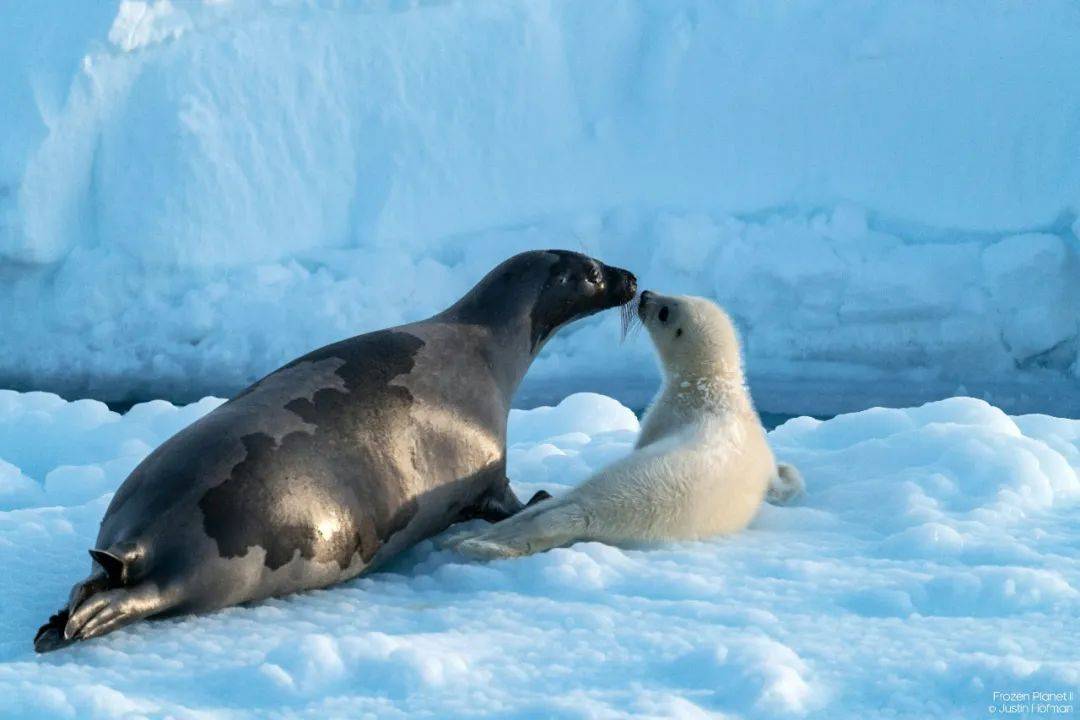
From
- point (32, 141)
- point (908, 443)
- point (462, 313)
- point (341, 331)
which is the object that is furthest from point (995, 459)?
point (32, 141)

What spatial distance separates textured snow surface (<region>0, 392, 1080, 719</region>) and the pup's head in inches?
18.7

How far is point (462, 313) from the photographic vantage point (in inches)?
160

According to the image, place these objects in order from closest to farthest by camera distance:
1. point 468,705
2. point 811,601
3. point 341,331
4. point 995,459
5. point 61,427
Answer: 1. point 468,705
2. point 811,601
3. point 995,459
4. point 61,427
5. point 341,331

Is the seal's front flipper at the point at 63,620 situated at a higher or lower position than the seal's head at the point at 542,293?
lower

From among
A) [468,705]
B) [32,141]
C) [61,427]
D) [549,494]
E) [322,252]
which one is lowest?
[468,705]

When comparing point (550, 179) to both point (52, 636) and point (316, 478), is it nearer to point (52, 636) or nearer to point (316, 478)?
point (316, 478)

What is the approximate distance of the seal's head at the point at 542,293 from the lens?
4109 mm

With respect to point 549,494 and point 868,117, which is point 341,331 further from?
point 549,494

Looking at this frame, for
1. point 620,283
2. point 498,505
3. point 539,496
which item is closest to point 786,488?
point 539,496

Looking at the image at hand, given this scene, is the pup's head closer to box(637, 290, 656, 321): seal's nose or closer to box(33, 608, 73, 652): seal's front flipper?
box(637, 290, 656, 321): seal's nose

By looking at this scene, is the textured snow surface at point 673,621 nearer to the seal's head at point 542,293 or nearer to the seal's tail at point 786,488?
the seal's tail at point 786,488

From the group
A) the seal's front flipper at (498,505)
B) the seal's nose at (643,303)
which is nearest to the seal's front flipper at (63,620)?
the seal's front flipper at (498,505)

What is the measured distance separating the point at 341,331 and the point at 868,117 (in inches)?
172

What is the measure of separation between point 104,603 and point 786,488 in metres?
2.08
